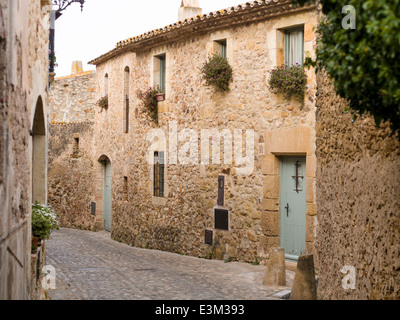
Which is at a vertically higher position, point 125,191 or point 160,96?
point 160,96

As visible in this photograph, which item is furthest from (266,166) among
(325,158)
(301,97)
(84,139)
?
(84,139)

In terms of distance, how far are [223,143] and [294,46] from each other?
2.51 metres

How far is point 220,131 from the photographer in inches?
470

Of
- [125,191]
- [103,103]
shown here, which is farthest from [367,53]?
[103,103]

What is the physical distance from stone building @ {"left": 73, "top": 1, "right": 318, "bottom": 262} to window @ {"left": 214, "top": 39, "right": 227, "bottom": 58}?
0.02 metres

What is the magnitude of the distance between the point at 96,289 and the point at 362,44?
6543mm

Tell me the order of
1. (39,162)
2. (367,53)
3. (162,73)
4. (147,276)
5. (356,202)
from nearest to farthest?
(367,53) → (356,202) → (39,162) → (147,276) → (162,73)

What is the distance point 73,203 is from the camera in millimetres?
19953

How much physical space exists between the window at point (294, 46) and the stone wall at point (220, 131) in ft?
0.53

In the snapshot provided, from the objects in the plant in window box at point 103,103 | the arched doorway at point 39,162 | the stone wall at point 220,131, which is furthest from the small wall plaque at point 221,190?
the plant in window box at point 103,103

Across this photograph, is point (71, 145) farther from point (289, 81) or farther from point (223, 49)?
point (289, 81)
